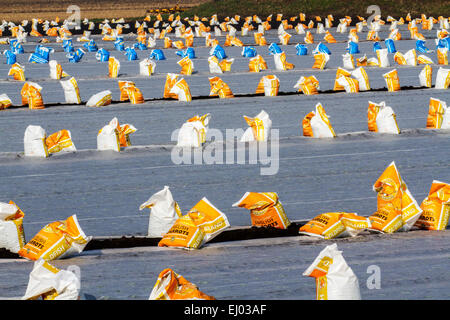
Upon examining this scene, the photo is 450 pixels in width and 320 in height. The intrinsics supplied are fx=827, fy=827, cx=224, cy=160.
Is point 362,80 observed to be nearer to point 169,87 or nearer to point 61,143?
point 169,87

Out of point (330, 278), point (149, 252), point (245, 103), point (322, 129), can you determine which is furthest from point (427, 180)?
point (245, 103)

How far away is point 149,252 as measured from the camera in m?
6.37

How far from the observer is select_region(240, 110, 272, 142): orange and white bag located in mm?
10523

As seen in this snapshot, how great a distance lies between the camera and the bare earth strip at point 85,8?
3866 centimetres

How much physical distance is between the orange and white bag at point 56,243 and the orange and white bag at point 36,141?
12.7ft

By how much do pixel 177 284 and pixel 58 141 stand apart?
5.76m

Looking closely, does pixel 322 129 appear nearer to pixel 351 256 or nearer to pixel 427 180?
pixel 427 180

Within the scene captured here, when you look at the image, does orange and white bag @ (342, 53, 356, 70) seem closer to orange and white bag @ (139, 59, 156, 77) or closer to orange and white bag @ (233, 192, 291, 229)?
orange and white bag @ (139, 59, 156, 77)

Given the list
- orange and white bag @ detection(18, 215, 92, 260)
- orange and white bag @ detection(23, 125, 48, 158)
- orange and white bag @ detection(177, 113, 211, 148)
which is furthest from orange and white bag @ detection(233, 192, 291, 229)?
orange and white bag @ detection(23, 125, 48, 158)

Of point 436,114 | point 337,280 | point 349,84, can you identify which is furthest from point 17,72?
point 337,280

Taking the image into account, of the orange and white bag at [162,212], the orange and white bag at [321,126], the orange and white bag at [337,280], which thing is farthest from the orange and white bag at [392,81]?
the orange and white bag at [337,280]

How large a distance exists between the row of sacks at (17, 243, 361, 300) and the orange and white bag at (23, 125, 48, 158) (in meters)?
5.33

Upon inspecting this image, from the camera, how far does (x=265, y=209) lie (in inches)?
272
